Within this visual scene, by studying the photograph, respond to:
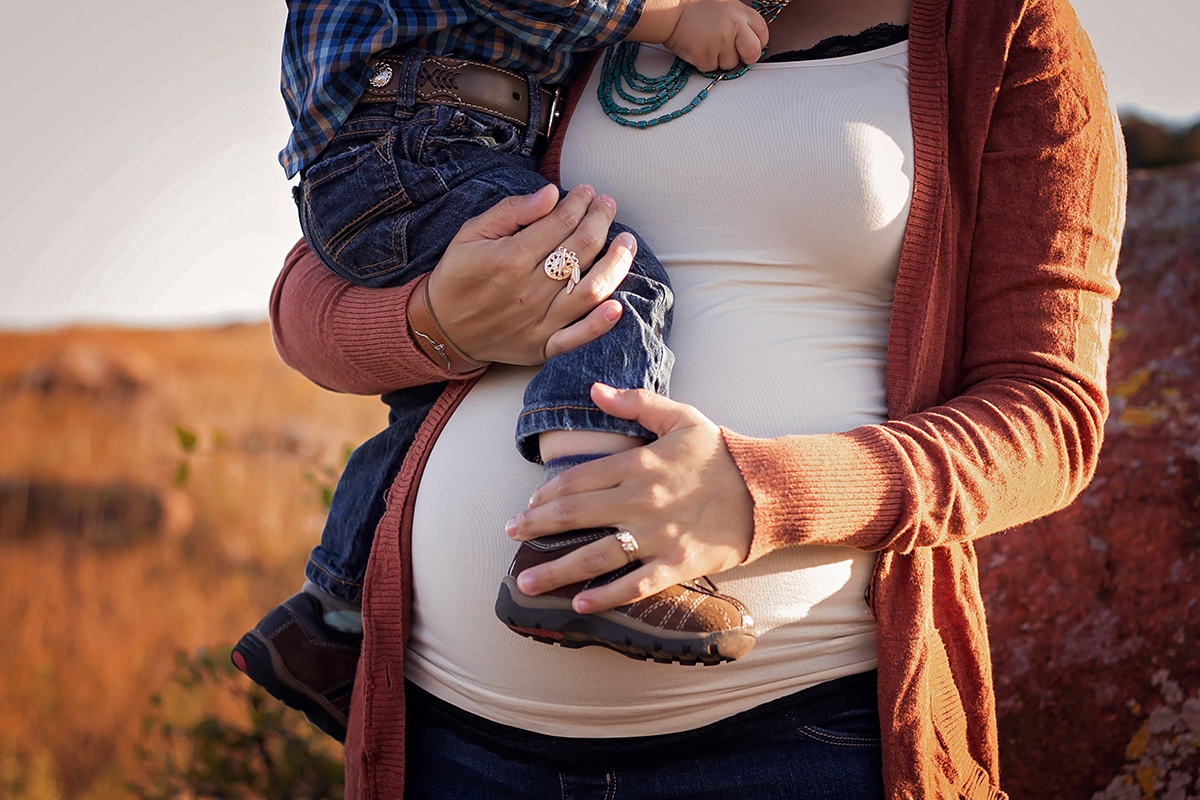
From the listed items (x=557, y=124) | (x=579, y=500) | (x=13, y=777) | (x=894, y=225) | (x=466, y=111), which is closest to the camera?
(x=579, y=500)

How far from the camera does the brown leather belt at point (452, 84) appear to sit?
135 centimetres

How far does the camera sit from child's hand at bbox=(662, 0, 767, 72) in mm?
1323

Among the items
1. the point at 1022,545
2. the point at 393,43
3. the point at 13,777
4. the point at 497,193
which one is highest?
the point at 393,43

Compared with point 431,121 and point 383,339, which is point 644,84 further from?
point 383,339

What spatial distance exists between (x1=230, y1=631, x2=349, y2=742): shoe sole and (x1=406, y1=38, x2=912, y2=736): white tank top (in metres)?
0.27

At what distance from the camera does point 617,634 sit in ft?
3.33

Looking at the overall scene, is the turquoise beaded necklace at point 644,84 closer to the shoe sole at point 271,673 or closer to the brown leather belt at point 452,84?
the brown leather belt at point 452,84

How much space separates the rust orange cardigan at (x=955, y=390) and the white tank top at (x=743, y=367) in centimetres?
5

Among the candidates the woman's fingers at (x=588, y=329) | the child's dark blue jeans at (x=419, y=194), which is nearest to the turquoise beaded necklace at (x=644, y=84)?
the child's dark blue jeans at (x=419, y=194)

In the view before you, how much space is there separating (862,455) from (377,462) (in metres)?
0.86

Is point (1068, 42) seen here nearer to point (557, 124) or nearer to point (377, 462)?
point (557, 124)

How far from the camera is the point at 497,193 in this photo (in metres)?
1.33

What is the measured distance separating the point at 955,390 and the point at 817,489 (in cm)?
40

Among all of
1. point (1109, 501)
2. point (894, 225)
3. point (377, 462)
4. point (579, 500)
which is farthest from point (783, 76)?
point (1109, 501)
